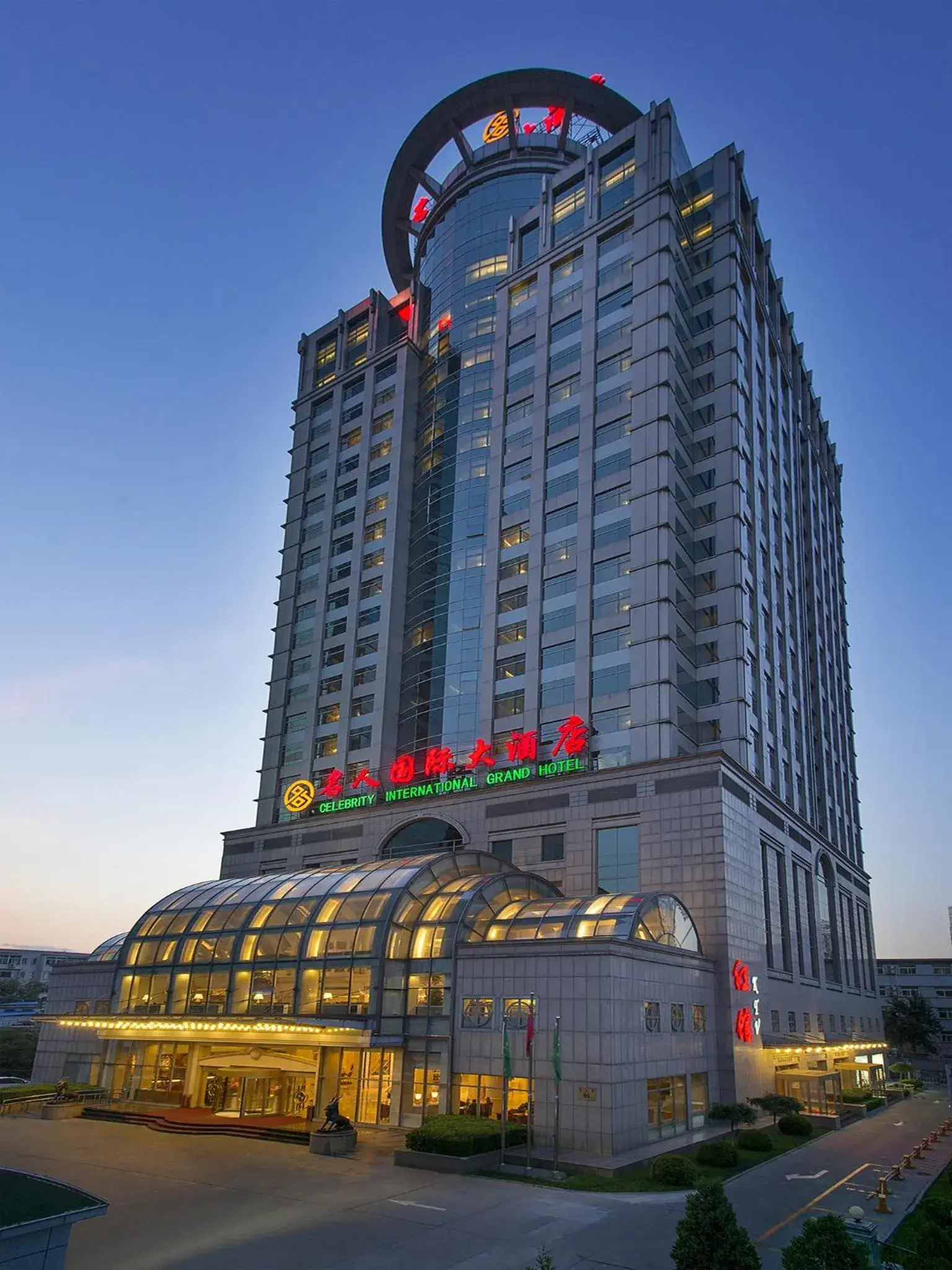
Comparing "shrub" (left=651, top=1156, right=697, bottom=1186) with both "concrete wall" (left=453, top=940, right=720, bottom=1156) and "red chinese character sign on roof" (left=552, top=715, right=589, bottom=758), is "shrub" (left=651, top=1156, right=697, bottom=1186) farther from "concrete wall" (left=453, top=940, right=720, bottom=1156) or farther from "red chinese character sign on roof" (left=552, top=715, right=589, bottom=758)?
"red chinese character sign on roof" (left=552, top=715, right=589, bottom=758)

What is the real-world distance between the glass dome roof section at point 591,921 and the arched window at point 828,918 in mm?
35396

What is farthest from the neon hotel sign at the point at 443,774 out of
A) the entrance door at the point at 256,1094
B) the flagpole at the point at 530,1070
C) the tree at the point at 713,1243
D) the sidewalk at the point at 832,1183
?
the tree at the point at 713,1243

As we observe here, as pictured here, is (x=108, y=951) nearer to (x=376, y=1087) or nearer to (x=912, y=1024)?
(x=376, y=1087)

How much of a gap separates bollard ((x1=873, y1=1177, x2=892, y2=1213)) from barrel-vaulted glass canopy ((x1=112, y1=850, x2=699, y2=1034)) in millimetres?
16074

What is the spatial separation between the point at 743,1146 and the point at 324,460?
263ft

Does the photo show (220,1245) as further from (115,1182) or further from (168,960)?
(168,960)

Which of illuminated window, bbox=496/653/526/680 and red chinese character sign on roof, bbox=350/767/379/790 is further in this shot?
red chinese character sign on roof, bbox=350/767/379/790

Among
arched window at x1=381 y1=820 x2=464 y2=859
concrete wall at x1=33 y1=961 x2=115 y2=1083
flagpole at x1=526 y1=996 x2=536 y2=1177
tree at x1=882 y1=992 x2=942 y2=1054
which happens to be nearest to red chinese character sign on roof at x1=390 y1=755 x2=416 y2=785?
arched window at x1=381 y1=820 x2=464 y2=859

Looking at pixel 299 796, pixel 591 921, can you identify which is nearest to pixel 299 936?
pixel 591 921

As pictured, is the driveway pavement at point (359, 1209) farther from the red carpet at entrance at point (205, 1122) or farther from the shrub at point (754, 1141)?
the shrub at point (754, 1141)

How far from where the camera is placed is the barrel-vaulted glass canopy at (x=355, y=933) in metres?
49.8

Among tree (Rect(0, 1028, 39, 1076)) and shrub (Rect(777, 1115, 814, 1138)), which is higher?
shrub (Rect(777, 1115, 814, 1138))

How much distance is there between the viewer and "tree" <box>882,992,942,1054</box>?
12475 centimetres

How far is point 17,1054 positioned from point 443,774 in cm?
7363
